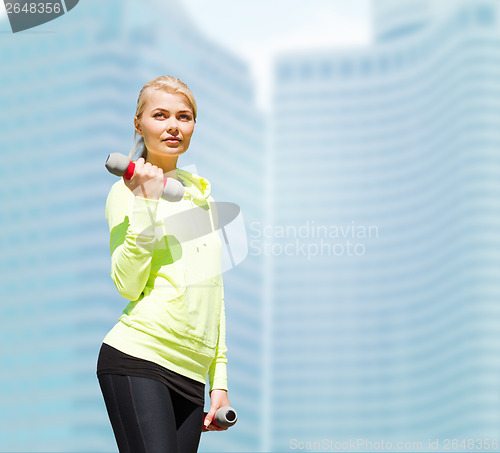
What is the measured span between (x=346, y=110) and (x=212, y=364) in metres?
123

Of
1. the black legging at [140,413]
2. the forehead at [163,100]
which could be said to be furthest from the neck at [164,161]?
the black legging at [140,413]

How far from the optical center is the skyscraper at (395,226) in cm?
10519

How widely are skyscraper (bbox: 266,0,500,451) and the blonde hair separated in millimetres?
106463

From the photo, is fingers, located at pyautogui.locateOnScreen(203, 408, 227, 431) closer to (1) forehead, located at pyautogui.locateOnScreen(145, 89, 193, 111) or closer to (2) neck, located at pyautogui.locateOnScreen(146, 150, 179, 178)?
(2) neck, located at pyautogui.locateOnScreen(146, 150, 179, 178)

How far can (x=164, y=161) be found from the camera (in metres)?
2.21

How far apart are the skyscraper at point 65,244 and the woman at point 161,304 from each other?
9357cm

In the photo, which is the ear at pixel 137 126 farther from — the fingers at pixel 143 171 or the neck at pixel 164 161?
the fingers at pixel 143 171

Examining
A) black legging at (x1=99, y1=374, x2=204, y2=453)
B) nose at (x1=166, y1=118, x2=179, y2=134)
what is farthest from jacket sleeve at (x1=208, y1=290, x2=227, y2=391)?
nose at (x1=166, y1=118, x2=179, y2=134)

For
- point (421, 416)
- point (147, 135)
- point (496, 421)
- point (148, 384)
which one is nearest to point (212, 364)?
point (148, 384)

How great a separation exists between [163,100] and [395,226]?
119m

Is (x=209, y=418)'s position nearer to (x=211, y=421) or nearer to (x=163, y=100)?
(x=211, y=421)

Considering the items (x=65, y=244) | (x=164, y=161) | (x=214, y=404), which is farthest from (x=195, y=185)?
(x=65, y=244)

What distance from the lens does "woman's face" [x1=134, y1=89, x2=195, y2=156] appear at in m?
2.16

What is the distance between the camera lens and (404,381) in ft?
388
